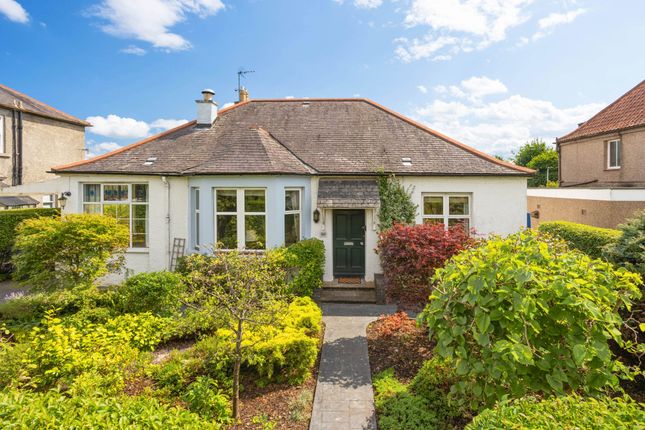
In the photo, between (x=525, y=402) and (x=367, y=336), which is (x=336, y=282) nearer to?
(x=367, y=336)

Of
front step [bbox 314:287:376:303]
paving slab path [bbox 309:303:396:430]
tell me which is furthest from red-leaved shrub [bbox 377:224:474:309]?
front step [bbox 314:287:376:303]

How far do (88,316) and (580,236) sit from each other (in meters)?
14.5

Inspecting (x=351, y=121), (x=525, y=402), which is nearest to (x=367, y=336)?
(x=525, y=402)

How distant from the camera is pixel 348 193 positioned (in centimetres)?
1273

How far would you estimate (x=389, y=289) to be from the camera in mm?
8734

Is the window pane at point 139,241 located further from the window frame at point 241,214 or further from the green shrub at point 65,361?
the green shrub at point 65,361

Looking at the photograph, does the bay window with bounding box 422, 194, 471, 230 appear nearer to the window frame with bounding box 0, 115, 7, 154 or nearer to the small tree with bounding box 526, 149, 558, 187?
the window frame with bounding box 0, 115, 7, 154

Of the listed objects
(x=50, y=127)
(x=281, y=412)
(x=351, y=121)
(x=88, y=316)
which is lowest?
(x=281, y=412)

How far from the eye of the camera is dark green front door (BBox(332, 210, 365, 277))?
520 inches

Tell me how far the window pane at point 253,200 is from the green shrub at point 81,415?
8.48 metres

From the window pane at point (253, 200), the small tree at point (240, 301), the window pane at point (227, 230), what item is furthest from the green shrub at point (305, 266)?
the small tree at point (240, 301)

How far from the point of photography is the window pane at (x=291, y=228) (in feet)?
41.4

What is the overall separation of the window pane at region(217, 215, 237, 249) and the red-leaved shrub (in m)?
5.87

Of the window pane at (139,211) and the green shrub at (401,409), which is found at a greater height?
the window pane at (139,211)
